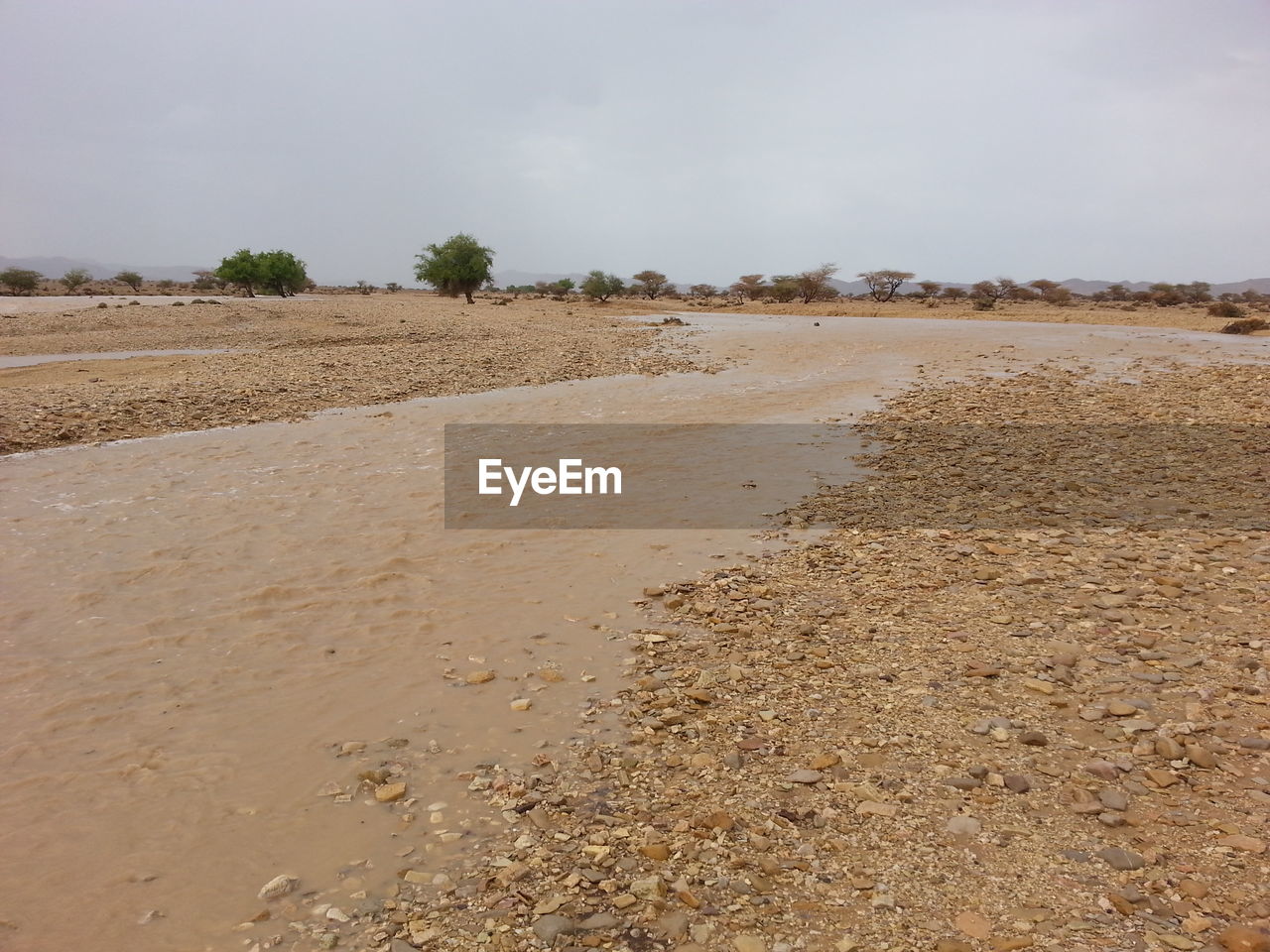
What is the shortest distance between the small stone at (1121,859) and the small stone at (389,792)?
122 inches

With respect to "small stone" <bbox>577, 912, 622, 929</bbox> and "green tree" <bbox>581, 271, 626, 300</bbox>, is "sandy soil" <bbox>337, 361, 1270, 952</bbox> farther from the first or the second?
"green tree" <bbox>581, 271, 626, 300</bbox>

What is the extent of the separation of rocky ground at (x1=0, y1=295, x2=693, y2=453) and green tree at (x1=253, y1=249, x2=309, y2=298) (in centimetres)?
1903

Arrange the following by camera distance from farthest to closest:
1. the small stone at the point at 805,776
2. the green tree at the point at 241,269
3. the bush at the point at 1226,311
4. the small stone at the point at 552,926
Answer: the green tree at the point at 241,269, the bush at the point at 1226,311, the small stone at the point at 805,776, the small stone at the point at 552,926

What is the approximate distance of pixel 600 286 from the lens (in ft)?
197

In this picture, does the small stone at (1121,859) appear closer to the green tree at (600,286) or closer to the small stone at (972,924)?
the small stone at (972,924)

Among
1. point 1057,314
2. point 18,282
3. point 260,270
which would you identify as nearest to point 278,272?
point 260,270

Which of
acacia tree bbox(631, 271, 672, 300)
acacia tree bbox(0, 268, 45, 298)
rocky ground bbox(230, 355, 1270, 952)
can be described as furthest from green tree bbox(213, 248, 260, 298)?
rocky ground bbox(230, 355, 1270, 952)

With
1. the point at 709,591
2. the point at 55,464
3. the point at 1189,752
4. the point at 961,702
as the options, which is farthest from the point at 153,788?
the point at 55,464

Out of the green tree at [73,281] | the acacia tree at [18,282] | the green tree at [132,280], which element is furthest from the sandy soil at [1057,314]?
the green tree at [132,280]

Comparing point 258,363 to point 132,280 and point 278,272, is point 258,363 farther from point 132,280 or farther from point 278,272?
point 132,280

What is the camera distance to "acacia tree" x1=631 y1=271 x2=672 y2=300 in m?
64.4

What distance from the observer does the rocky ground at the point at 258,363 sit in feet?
40.9

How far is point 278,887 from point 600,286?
5957 cm

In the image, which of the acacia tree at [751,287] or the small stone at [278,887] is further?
the acacia tree at [751,287]
